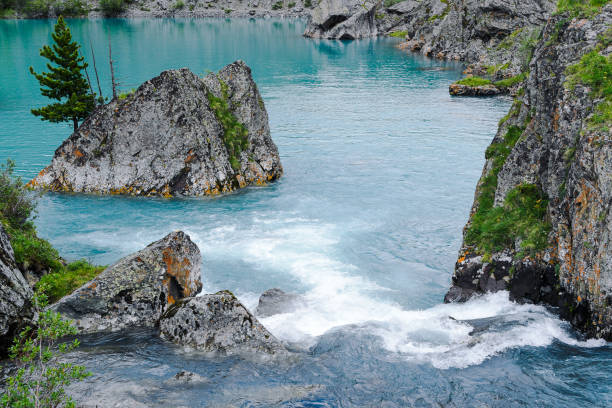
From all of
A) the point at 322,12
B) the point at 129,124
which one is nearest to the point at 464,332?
the point at 129,124

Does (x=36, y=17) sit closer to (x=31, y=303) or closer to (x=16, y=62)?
(x=16, y=62)

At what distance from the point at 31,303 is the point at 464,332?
14.2m

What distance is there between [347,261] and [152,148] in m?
17.8

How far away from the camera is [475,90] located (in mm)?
71062

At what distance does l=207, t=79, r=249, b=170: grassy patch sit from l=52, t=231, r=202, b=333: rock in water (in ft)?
61.3

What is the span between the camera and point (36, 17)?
18925 cm

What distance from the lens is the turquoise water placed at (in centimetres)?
1454

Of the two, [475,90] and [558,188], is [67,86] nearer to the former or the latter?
[558,188]

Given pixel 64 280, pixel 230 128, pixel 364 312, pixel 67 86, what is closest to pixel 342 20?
pixel 230 128

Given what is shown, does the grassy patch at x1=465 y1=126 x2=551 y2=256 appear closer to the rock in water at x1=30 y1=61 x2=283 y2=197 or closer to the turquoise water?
the turquoise water

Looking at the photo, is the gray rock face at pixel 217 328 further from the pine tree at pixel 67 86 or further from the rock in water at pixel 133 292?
the pine tree at pixel 67 86

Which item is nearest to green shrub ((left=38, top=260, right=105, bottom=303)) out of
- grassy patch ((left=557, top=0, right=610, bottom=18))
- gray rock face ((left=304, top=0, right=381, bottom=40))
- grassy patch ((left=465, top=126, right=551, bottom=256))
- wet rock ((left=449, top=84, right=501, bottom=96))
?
grassy patch ((left=465, top=126, right=551, bottom=256))

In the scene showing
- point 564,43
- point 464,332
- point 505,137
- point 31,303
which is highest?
point 564,43

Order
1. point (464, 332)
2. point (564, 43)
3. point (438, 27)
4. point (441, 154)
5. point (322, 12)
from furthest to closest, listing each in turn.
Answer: point (322, 12)
point (438, 27)
point (441, 154)
point (564, 43)
point (464, 332)
